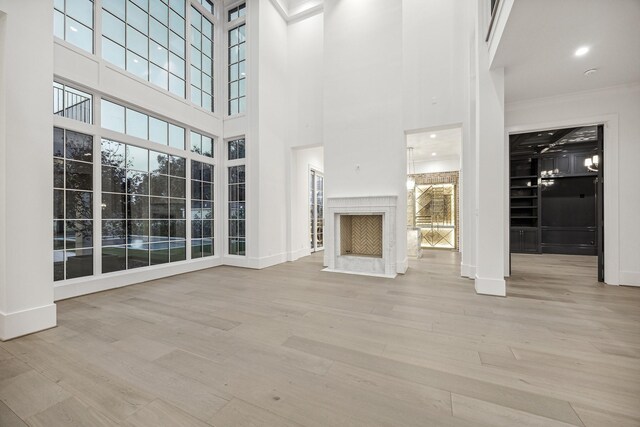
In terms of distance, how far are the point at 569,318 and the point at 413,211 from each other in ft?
19.1

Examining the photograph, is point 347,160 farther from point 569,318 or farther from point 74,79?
point 74,79

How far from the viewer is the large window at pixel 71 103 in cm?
338

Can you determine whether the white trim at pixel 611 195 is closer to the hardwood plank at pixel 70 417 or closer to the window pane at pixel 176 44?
the hardwood plank at pixel 70 417

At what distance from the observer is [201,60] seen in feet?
17.8

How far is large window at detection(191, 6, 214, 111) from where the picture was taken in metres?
5.26

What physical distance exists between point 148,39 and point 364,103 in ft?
13.2

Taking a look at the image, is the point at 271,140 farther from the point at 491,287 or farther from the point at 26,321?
the point at 491,287

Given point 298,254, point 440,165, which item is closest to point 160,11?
point 298,254

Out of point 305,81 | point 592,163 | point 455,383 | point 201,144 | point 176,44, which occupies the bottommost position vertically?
point 455,383

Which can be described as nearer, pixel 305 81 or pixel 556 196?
pixel 305 81

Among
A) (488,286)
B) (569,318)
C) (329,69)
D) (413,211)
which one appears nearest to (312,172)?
(329,69)

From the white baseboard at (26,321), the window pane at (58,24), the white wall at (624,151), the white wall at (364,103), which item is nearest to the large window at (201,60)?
the window pane at (58,24)

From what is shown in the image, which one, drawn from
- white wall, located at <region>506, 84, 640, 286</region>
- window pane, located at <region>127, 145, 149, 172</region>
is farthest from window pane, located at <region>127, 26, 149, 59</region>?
white wall, located at <region>506, 84, 640, 286</region>

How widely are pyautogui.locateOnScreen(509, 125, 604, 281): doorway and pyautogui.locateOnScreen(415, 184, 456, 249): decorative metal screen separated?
1706mm
